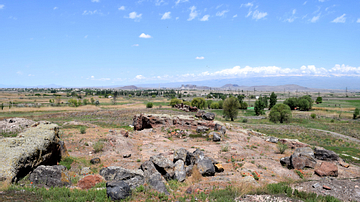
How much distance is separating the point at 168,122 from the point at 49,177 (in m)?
22.8

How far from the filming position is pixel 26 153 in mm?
10758

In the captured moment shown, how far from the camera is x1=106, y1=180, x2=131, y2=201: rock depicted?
27.4 feet

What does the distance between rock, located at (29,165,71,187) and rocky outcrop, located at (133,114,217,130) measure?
2183 centimetres

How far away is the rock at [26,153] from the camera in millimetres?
9501

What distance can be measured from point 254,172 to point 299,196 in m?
4.76

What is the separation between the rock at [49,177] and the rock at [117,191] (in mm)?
3580

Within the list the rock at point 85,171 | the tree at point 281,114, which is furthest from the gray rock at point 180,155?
the tree at point 281,114

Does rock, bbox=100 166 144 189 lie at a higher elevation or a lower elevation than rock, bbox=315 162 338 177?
higher

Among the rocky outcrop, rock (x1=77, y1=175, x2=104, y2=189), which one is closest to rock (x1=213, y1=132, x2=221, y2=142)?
the rocky outcrop

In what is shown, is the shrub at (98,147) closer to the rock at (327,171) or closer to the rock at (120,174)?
the rock at (120,174)

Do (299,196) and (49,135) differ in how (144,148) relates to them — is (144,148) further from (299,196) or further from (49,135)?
(299,196)

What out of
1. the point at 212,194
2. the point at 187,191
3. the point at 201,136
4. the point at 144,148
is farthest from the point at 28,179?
the point at 201,136

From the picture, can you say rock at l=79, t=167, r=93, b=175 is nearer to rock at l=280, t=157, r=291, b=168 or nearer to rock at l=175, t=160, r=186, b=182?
rock at l=175, t=160, r=186, b=182

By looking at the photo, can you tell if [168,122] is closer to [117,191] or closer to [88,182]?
[88,182]
